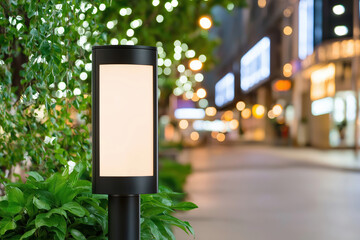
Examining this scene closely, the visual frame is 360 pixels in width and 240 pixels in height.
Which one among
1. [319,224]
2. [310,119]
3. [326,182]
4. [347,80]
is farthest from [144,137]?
[310,119]

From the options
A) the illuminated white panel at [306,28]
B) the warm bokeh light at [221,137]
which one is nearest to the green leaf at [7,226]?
the illuminated white panel at [306,28]

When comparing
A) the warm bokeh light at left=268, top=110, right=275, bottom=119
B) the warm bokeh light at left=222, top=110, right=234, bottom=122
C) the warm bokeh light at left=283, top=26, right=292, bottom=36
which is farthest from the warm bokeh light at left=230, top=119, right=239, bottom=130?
the warm bokeh light at left=283, top=26, right=292, bottom=36

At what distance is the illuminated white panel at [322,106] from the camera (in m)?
46.5

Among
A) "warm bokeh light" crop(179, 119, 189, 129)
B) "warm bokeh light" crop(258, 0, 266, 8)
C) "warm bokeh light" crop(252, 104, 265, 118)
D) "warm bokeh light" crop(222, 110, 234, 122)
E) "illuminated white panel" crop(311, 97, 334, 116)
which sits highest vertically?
"warm bokeh light" crop(258, 0, 266, 8)

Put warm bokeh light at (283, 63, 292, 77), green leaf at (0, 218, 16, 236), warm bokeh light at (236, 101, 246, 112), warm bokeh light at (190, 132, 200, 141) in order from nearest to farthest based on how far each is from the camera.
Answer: green leaf at (0, 218, 16, 236) < warm bokeh light at (283, 63, 292, 77) < warm bokeh light at (190, 132, 200, 141) < warm bokeh light at (236, 101, 246, 112)

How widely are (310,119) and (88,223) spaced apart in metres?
51.3

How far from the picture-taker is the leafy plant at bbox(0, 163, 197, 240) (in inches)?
123

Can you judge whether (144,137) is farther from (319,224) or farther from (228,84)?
(228,84)

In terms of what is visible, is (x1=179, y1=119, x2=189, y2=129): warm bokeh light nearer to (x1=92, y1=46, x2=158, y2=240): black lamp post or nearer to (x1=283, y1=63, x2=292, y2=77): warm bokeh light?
(x1=283, y1=63, x2=292, y2=77): warm bokeh light

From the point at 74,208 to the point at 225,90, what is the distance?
135 m

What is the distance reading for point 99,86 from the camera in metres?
2.83

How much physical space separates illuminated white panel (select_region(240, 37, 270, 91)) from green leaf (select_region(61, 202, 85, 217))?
7330 cm

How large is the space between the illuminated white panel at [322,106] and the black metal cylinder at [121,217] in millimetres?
44515

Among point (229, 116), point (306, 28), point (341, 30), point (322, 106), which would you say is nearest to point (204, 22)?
point (341, 30)
